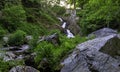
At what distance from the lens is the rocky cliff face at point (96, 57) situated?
923 centimetres

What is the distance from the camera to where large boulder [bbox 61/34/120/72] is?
30.3 ft

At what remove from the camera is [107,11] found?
1867 cm

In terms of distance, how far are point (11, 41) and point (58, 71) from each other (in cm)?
923

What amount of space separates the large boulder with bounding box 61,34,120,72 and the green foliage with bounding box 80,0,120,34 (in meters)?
8.45

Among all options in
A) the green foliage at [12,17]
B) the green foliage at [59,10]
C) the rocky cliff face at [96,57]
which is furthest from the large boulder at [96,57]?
the green foliage at [59,10]

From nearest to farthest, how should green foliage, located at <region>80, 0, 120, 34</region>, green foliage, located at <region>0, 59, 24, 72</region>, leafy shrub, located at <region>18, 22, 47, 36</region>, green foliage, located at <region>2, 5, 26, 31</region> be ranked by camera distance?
green foliage, located at <region>0, 59, 24, 72</region> → green foliage, located at <region>80, 0, 120, 34</region> → green foliage, located at <region>2, 5, 26, 31</region> → leafy shrub, located at <region>18, 22, 47, 36</region>

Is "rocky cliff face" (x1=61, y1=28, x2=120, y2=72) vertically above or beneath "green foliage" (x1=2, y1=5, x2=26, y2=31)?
above

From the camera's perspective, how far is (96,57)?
376 inches

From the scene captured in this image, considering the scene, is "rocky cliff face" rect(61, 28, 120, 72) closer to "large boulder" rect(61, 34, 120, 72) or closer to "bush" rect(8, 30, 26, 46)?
"large boulder" rect(61, 34, 120, 72)

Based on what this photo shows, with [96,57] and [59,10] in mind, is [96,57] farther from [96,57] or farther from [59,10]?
[59,10]

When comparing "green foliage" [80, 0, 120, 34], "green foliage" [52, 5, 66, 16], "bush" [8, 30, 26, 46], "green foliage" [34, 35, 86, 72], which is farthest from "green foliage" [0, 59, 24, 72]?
"green foliage" [52, 5, 66, 16]

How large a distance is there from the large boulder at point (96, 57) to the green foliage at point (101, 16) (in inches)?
333

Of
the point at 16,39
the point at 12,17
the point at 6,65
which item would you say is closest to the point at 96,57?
the point at 6,65

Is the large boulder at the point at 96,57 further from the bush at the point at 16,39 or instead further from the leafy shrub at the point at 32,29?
the leafy shrub at the point at 32,29
